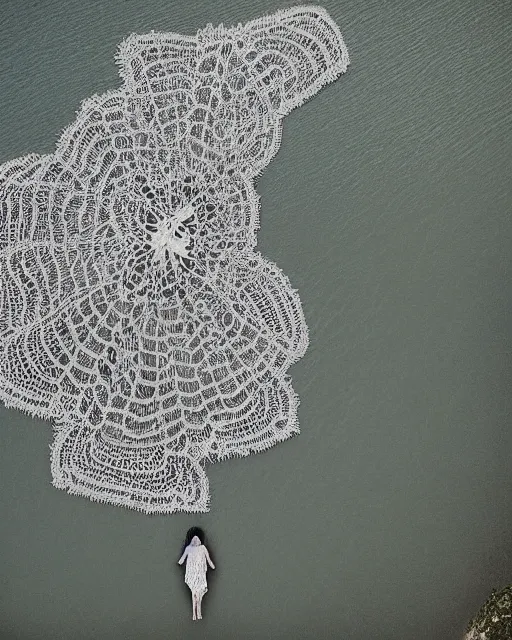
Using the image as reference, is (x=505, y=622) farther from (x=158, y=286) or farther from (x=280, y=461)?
(x=158, y=286)

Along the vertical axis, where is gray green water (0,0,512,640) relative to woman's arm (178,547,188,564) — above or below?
above

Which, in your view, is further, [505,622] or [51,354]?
[51,354]

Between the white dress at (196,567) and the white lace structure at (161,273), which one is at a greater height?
the white lace structure at (161,273)

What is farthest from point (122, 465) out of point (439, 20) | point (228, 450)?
point (439, 20)

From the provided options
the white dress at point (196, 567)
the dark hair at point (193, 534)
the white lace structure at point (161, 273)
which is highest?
the white lace structure at point (161, 273)

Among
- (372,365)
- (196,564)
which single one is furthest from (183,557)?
(372,365)
